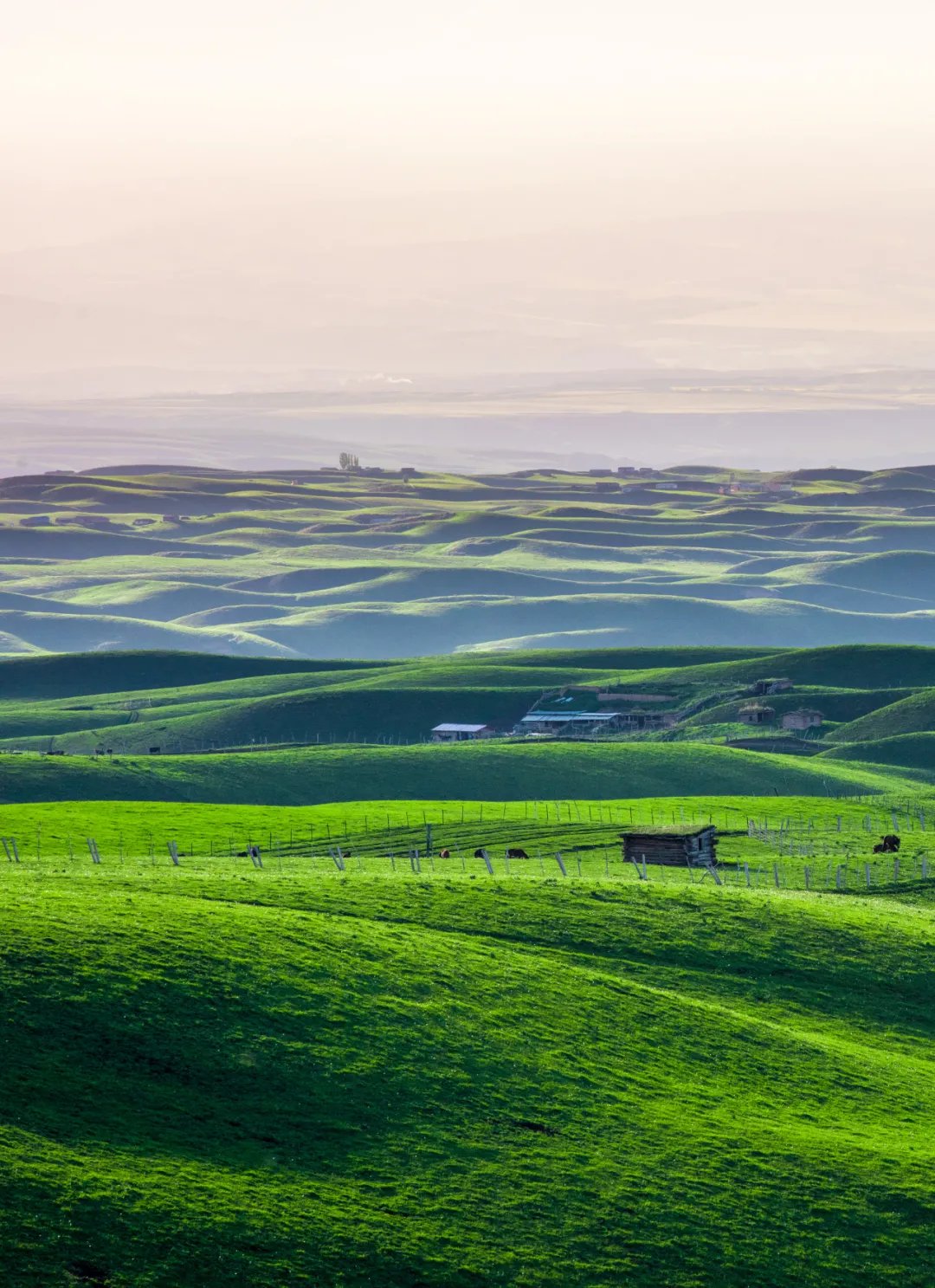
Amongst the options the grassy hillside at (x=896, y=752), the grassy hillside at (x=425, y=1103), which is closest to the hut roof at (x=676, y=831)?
the grassy hillside at (x=425, y=1103)

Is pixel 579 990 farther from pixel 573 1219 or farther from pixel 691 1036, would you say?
pixel 573 1219

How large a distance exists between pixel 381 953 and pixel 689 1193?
1657 cm

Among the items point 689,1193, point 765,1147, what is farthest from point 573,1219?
point 765,1147

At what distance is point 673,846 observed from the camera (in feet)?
318

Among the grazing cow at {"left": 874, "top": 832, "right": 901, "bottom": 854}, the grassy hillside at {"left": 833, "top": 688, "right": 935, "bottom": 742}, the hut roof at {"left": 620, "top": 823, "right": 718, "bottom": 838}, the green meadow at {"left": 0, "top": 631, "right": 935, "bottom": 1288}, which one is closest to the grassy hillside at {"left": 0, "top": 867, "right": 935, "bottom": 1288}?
the green meadow at {"left": 0, "top": 631, "right": 935, "bottom": 1288}

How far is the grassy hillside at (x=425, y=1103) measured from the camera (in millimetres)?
39062

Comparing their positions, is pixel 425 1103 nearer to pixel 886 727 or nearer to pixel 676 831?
pixel 676 831

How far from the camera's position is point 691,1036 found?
57.0 metres

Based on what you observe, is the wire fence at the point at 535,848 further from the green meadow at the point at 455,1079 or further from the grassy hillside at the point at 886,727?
the grassy hillside at the point at 886,727

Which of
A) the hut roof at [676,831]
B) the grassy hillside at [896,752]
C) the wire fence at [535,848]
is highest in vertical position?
the hut roof at [676,831]

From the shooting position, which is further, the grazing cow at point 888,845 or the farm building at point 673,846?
the grazing cow at point 888,845

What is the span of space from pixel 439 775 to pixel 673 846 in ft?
198

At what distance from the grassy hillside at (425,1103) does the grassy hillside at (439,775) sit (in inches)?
3151

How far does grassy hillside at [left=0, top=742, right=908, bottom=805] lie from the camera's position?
480 ft
